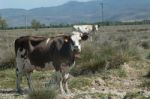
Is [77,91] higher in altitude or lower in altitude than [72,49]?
lower

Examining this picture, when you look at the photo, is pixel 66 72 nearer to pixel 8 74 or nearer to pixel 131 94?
pixel 131 94

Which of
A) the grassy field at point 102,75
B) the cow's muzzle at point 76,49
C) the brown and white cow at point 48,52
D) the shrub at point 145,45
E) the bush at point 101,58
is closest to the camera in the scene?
the grassy field at point 102,75

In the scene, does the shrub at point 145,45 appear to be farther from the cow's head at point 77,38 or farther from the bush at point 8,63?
the cow's head at point 77,38

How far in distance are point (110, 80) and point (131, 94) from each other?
4.39 metres

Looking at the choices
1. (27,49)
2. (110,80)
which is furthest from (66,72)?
(110,80)

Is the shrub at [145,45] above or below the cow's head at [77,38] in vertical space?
below

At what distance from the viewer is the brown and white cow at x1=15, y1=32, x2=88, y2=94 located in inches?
671

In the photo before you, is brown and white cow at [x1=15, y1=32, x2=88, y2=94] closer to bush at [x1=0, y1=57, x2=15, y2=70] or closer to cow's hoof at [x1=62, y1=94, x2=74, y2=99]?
cow's hoof at [x1=62, y1=94, x2=74, y2=99]

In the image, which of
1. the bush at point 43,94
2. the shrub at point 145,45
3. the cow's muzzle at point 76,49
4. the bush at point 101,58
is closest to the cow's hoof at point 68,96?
the bush at point 43,94

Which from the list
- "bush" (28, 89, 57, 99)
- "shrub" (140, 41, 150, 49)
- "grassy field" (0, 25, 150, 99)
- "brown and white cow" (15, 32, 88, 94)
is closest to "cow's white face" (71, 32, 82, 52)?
"brown and white cow" (15, 32, 88, 94)

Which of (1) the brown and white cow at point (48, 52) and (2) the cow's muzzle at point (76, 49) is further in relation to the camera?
(1) the brown and white cow at point (48, 52)

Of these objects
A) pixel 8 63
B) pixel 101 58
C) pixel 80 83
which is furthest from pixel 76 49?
pixel 8 63

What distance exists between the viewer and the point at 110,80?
19578mm

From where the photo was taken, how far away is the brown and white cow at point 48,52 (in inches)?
671
